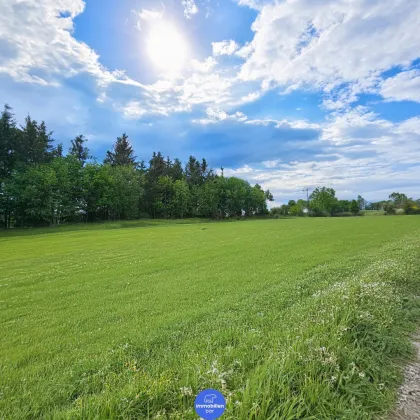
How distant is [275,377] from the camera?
292 cm

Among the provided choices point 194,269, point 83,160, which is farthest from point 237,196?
point 194,269

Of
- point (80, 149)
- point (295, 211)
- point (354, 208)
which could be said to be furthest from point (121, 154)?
point (354, 208)

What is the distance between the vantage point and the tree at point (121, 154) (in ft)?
269

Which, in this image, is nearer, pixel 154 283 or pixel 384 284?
pixel 384 284

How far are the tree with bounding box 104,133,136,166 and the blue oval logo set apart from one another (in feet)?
278

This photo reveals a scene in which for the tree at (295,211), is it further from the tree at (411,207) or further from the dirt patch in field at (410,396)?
the dirt patch in field at (410,396)

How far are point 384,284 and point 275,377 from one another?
185 inches

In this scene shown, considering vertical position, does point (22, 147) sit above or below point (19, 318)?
above

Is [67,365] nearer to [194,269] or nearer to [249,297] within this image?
[249,297]

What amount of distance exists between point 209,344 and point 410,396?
268 centimetres

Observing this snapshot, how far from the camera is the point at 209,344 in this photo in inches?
179

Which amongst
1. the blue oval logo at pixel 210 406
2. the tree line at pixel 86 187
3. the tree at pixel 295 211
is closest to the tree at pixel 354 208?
the tree at pixel 295 211

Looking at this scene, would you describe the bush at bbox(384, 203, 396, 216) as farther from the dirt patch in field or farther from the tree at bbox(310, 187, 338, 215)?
the dirt patch in field

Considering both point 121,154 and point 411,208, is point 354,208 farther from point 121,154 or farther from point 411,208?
point 121,154
